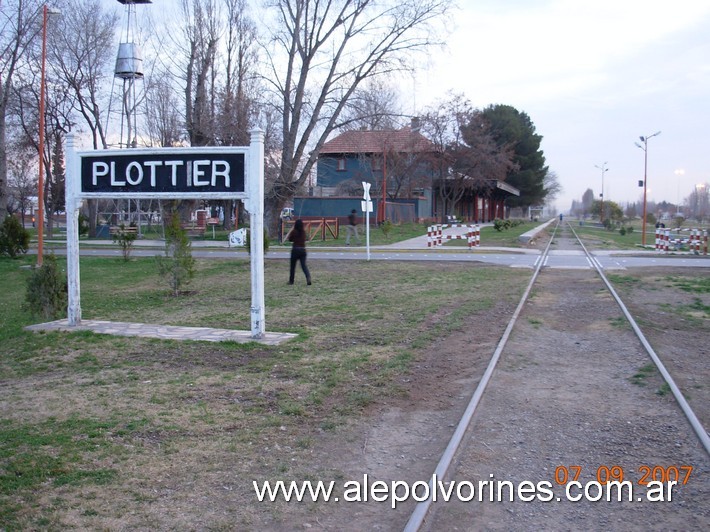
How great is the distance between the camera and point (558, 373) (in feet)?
25.5

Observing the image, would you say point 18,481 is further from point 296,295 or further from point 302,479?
point 296,295

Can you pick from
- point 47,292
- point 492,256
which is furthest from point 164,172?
point 492,256

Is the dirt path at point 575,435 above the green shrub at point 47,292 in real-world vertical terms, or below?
below

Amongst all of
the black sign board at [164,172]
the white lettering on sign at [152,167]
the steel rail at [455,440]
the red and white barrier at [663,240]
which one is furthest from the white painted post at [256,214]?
the red and white barrier at [663,240]

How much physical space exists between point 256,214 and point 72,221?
335cm

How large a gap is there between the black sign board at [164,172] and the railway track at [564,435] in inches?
177

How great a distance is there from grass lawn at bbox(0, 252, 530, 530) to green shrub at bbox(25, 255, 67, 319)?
54cm

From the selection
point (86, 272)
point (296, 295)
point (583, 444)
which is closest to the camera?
point (583, 444)

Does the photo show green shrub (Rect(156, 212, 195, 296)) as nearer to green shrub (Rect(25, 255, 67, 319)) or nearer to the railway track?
green shrub (Rect(25, 255, 67, 319))

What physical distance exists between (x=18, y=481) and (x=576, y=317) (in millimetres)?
9563

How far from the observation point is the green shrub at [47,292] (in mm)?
11234

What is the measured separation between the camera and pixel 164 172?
31.7ft

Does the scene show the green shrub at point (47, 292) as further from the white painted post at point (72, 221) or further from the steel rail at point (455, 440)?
the steel rail at point (455, 440)

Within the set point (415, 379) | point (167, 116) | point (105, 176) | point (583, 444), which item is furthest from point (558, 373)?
point (167, 116)
